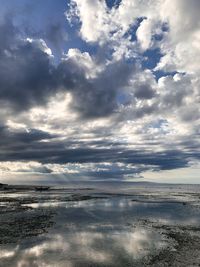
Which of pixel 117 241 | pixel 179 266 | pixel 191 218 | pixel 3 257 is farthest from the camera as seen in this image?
pixel 191 218

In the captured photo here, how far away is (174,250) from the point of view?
26281 mm

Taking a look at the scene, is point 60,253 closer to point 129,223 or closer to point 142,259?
point 142,259

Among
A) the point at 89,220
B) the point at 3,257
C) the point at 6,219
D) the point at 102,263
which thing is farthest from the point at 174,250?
the point at 6,219

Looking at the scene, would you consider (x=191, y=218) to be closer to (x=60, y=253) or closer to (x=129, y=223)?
(x=129, y=223)

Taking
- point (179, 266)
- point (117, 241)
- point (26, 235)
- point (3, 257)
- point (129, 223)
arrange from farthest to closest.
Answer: point (129, 223), point (26, 235), point (117, 241), point (3, 257), point (179, 266)

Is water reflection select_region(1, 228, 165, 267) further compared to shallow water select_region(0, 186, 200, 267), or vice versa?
shallow water select_region(0, 186, 200, 267)

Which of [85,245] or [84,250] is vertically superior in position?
[85,245]

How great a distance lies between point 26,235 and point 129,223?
15.4 metres

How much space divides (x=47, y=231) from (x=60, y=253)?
9.96 meters

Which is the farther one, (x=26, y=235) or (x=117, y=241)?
(x=26, y=235)

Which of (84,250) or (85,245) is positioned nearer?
(84,250)

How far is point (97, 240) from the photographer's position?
29.9m

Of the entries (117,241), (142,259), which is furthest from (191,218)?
(142,259)

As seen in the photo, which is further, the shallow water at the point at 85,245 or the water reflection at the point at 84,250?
the shallow water at the point at 85,245
